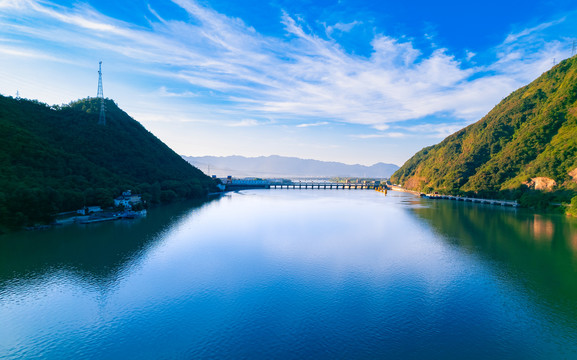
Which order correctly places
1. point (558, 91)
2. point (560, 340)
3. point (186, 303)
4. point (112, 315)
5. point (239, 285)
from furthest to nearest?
point (558, 91), point (239, 285), point (186, 303), point (112, 315), point (560, 340)

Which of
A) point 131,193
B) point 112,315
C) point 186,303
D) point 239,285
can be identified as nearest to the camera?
point 112,315

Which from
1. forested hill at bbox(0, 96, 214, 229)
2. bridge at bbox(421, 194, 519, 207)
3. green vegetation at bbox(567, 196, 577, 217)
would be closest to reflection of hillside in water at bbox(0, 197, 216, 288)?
forested hill at bbox(0, 96, 214, 229)

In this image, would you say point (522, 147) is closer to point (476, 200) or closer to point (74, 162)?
point (476, 200)

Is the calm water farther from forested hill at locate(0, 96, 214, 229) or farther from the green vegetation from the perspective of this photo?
the green vegetation

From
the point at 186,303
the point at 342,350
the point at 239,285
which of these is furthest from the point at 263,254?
the point at 342,350

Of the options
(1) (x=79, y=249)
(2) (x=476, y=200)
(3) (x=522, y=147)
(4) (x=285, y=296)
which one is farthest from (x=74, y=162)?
(3) (x=522, y=147)

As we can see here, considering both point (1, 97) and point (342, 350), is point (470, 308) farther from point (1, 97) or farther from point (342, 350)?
point (1, 97)
